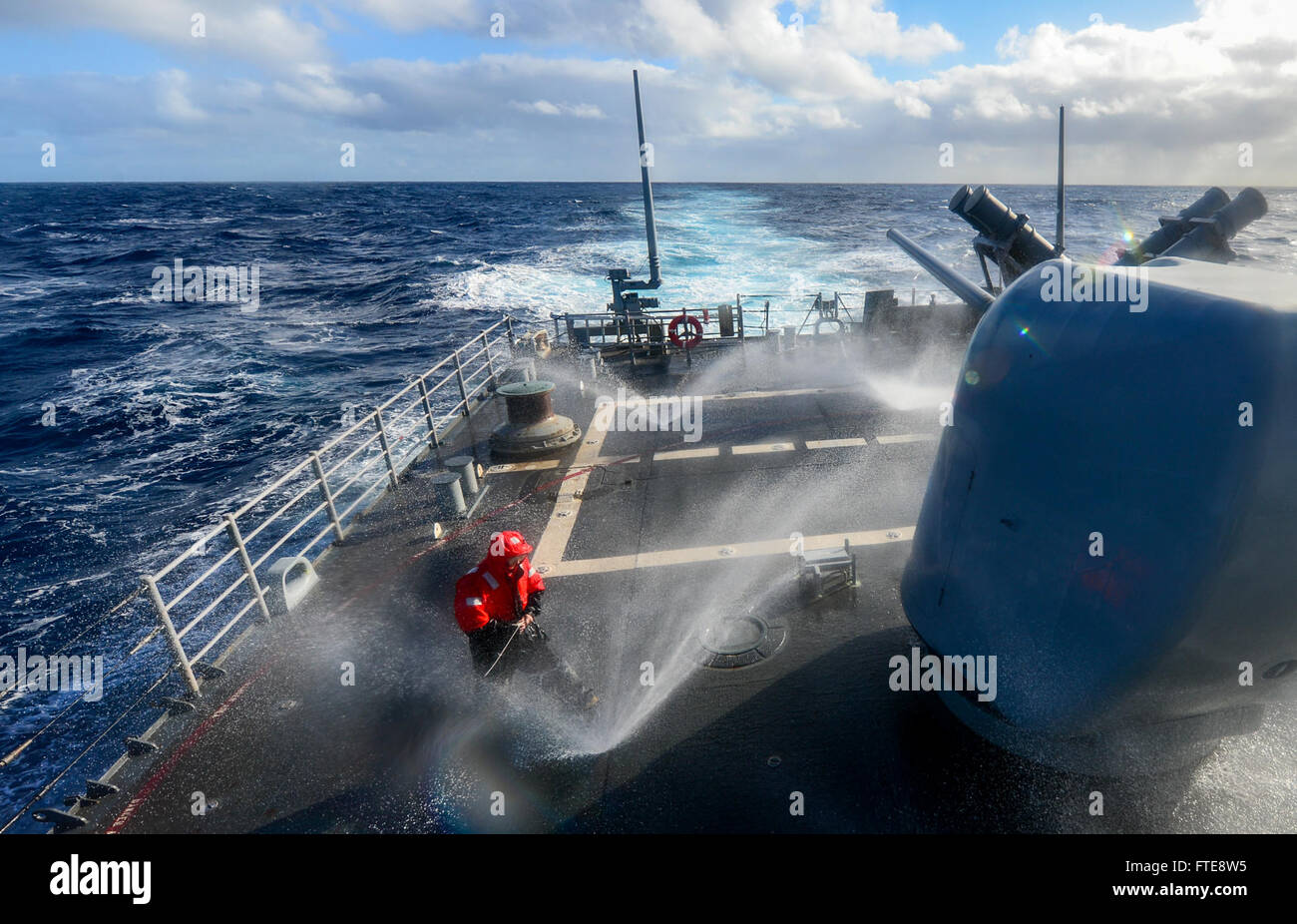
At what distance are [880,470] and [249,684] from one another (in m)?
10.0

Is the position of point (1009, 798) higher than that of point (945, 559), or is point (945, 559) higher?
point (945, 559)

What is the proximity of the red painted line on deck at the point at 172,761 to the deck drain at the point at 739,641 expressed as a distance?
17.1ft

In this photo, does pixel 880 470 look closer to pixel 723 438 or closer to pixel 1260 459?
pixel 723 438

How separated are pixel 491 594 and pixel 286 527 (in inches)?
565

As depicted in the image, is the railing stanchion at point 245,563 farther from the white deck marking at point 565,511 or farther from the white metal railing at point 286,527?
the white deck marking at point 565,511

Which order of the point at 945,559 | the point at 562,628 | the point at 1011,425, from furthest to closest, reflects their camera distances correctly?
the point at 562,628
the point at 945,559
the point at 1011,425

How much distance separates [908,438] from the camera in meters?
12.6

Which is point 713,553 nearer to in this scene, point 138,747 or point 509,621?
point 509,621

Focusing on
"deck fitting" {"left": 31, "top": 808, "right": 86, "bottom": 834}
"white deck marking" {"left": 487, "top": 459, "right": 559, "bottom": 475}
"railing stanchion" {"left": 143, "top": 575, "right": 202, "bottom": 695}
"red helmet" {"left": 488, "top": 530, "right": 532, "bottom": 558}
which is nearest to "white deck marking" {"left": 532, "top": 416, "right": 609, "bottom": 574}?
"white deck marking" {"left": 487, "top": 459, "right": 559, "bottom": 475}

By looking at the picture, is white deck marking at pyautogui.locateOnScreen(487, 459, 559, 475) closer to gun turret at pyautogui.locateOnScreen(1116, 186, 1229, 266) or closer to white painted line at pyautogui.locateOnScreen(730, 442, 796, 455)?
white painted line at pyautogui.locateOnScreen(730, 442, 796, 455)

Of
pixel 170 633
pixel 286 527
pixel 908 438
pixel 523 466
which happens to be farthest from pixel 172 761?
pixel 286 527
